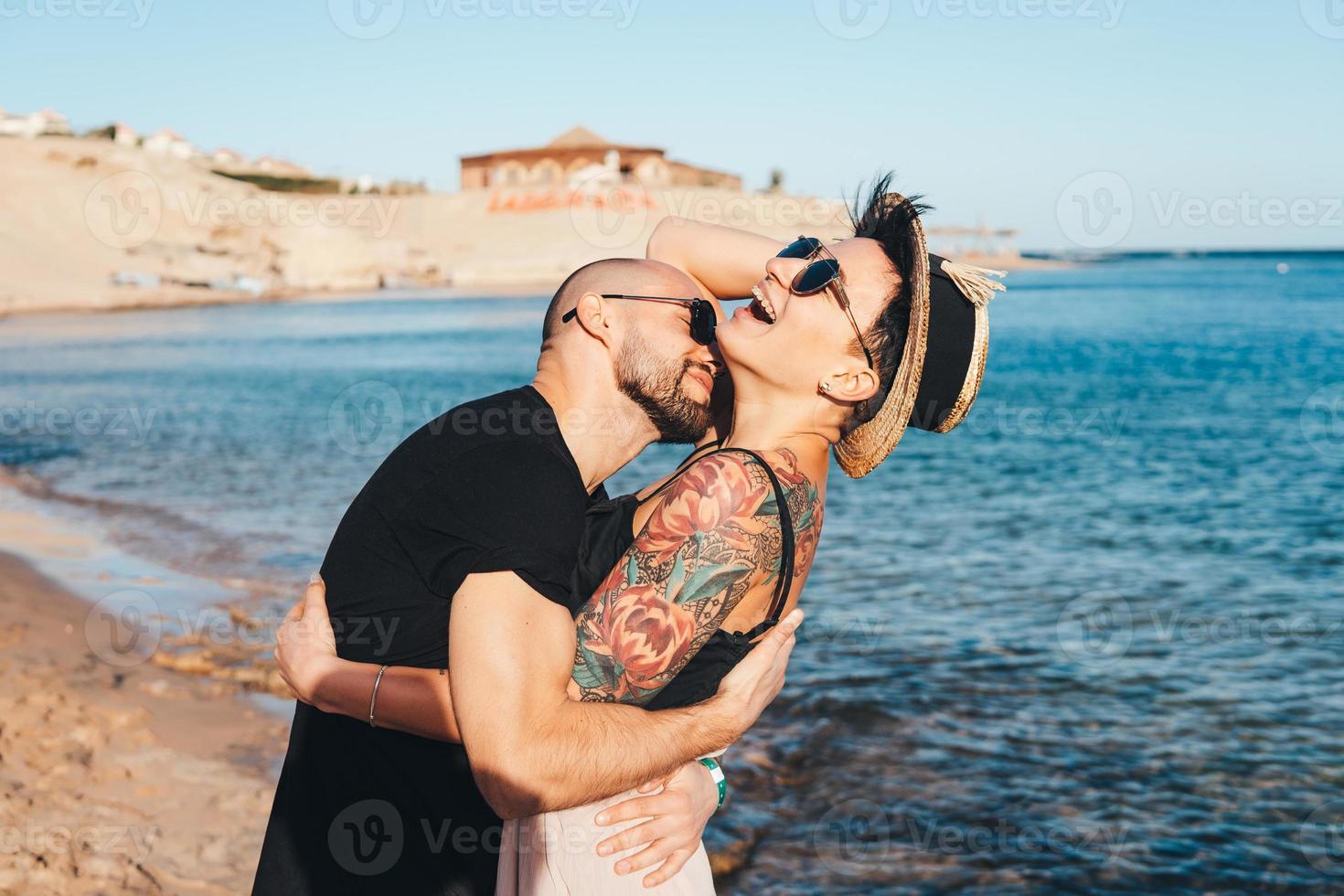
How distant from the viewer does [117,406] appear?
2314 centimetres

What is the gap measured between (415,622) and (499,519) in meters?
0.39

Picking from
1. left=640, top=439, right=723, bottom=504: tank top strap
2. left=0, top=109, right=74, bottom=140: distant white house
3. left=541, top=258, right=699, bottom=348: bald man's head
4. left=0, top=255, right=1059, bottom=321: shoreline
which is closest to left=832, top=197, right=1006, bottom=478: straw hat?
left=640, top=439, right=723, bottom=504: tank top strap

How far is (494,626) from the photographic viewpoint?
226 cm

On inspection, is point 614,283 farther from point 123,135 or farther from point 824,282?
point 123,135

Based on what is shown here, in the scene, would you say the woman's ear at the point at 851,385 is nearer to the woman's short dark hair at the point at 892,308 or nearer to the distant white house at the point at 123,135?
the woman's short dark hair at the point at 892,308

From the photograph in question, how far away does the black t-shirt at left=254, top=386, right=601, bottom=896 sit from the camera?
95.6 inches

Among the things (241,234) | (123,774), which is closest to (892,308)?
(123,774)

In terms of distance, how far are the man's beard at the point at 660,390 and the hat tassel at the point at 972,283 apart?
74 cm

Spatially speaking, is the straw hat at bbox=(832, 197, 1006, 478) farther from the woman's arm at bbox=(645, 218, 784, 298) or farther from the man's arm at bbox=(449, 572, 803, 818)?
the man's arm at bbox=(449, 572, 803, 818)

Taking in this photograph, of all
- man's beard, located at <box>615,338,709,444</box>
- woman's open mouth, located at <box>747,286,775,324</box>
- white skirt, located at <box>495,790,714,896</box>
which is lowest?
white skirt, located at <box>495,790,714,896</box>

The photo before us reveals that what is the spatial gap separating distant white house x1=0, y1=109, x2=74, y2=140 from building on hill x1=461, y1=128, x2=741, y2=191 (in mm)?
31017

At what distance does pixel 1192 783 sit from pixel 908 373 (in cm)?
529

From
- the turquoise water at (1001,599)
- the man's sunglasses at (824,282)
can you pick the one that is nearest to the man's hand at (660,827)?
the man's sunglasses at (824,282)

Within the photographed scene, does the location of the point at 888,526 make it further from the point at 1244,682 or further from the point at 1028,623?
the point at 1244,682
